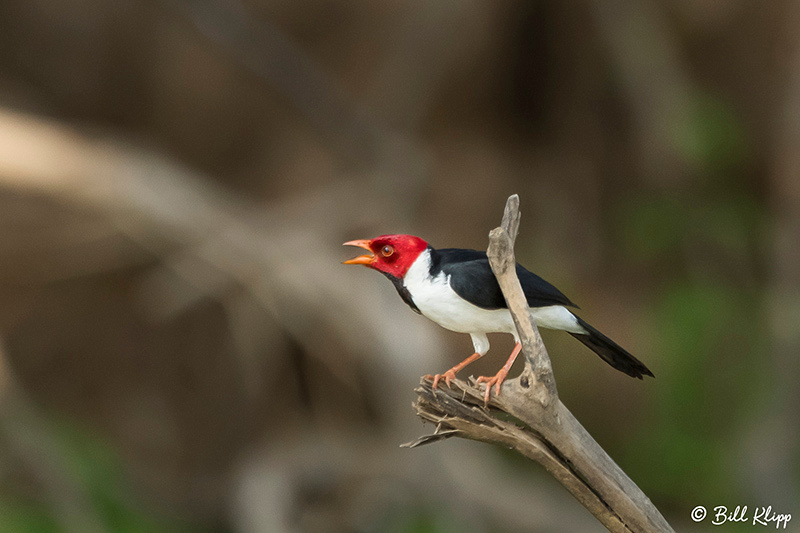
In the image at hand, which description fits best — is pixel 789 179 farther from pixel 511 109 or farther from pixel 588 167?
pixel 511 109

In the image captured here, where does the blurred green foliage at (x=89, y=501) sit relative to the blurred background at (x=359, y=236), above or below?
below

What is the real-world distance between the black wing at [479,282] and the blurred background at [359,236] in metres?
2.98

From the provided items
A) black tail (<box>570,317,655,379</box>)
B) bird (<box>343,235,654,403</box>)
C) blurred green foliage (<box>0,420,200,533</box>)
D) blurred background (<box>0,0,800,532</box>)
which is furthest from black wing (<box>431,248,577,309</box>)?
blurred green foliage (<box>0,420,200,533</box>)

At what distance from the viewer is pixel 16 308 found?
18.0 feet

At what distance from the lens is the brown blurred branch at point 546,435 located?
1.44 metres

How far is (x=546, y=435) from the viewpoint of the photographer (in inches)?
57.5

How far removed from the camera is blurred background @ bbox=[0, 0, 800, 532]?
187 inches

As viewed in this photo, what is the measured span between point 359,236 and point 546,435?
413 cm

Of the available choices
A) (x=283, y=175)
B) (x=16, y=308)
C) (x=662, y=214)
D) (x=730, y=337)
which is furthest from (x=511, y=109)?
(x=16, y=308)

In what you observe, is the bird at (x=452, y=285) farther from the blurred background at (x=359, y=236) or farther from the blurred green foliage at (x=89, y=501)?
the blurred green foliage at (x=89, y=501)

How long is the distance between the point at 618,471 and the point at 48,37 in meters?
5.43

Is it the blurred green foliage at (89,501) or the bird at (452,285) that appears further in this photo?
the blurred green foliage at (89,501)

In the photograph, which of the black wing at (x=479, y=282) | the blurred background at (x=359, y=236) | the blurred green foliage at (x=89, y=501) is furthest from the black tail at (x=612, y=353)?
the blurred green foliage at (x=89, y=501)

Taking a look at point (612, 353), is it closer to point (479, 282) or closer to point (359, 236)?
point (479, 282)
